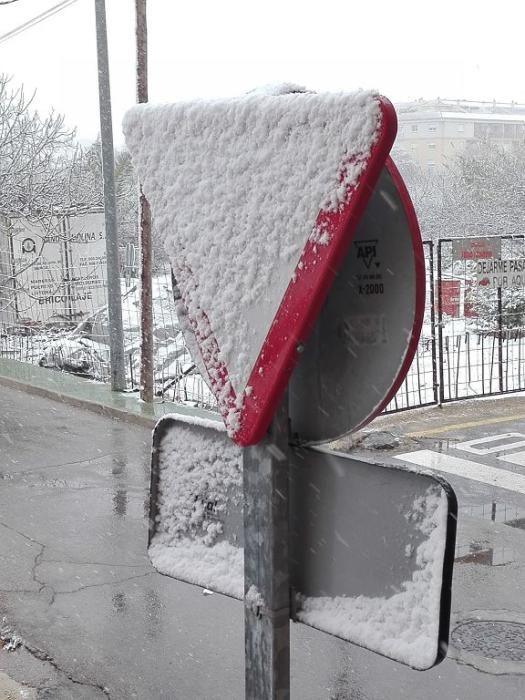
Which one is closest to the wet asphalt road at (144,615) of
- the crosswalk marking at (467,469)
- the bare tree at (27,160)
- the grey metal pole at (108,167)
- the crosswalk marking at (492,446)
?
the crosswalk marking at (467,469)

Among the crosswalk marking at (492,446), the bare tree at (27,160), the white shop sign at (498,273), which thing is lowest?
the crosswalk marking at (492,446)

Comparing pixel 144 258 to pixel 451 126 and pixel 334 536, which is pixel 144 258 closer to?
pixel 334 536

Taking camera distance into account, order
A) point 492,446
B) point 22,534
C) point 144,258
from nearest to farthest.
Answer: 1. point 22,534
2. point 492,446
3. point 144,258

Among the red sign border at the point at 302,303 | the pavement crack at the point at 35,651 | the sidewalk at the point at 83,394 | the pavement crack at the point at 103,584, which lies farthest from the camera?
the sidewalk at the point at 83,394

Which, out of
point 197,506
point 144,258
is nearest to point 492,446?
point 144,258

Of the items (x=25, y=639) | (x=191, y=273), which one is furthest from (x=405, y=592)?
(x=25, y=639)

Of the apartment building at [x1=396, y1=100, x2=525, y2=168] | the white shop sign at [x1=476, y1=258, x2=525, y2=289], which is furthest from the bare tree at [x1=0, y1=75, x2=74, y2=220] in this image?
the apartment building at [x1=396, y1=100, x2=525, y2=168]

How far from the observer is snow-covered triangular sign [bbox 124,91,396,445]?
1.59m

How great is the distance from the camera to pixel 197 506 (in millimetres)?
2143

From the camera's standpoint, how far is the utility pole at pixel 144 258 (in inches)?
419

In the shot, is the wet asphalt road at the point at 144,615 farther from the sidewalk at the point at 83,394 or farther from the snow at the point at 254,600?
the sidewalk at the point at 83,394

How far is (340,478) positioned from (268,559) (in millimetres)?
234

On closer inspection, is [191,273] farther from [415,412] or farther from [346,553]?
[415,412]

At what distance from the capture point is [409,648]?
165cm
